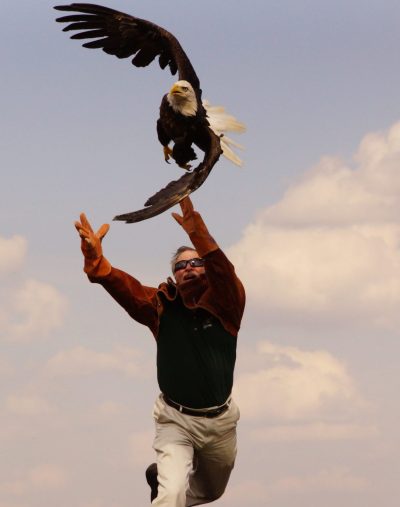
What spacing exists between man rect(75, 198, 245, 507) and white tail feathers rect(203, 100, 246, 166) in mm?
1515

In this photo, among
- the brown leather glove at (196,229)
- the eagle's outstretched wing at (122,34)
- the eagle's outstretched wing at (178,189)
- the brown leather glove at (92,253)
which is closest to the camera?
the eagle's outstretched wing at (178,189)

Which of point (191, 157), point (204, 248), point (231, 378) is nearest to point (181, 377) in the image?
point (231, 378)

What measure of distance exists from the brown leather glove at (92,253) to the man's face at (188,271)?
541 millimetres

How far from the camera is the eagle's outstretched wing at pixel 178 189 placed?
22.2 ft

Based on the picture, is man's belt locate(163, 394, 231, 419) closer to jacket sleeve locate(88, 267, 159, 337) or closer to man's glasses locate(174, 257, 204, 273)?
jacket sleeve locate(88, 267, 159, 337)

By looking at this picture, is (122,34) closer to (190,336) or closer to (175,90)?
(175,90)

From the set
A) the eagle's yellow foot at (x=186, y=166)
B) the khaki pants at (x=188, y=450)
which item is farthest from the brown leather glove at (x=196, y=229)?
the khaki pants at (x=188, y=450)

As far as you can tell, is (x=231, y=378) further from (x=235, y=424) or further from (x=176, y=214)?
(x=176, y=214)

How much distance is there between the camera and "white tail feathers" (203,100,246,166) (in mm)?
8594

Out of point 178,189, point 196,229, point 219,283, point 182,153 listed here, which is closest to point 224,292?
point 219,283

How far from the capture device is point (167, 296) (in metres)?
7.23

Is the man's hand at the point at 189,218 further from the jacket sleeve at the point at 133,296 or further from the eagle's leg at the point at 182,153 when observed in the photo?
the eagle's leg at the point at 182,153

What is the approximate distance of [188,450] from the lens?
708 centimetres

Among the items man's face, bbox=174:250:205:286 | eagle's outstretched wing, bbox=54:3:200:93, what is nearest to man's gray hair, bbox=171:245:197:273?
man's face, bbox=174:250:205:286
